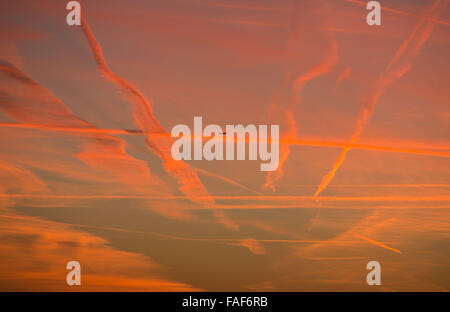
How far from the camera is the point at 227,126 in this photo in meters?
6.10
